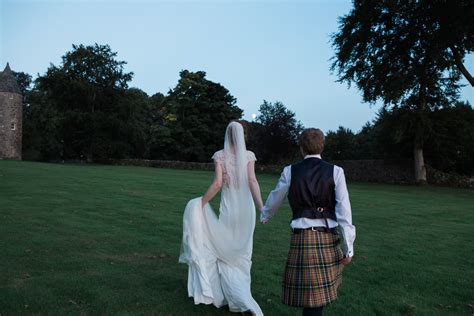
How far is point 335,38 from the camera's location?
1278 inches

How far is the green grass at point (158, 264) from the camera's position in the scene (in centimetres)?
499

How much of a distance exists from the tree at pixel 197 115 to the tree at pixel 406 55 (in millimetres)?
28203

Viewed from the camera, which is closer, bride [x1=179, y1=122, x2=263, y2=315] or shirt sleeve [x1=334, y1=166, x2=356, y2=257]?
shirt sleeve [x1=334, y1=166, x2=356, y2=257]

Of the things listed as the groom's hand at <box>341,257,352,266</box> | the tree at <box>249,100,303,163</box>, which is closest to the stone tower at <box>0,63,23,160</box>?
the tree at <box>249,100,303,163</box>

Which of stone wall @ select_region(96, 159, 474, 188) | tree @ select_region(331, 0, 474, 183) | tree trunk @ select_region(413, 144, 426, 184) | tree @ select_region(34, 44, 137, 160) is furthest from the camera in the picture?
tree @ select_region(34, 44, 137, 160)

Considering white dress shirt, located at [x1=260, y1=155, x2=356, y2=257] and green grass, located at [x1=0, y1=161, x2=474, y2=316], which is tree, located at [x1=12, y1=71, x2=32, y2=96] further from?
white dress shirt, located at [x1=260, y1=155, x2=356, y2=257]

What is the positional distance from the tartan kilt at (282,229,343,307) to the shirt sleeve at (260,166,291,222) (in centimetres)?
39

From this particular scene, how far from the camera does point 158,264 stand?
22.1ft

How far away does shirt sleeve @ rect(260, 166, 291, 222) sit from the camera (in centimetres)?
388

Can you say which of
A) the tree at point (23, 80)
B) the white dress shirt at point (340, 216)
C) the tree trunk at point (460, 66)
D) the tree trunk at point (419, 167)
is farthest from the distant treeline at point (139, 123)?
the white dress shirt at point (340, 216)

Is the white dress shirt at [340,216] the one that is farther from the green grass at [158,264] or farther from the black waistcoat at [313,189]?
the green grass at [158,264]

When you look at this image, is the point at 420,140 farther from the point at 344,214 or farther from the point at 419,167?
the point at 344,214

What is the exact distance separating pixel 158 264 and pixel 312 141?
401 centimetres

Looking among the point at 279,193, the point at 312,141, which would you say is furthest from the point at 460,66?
the point at 279,193
